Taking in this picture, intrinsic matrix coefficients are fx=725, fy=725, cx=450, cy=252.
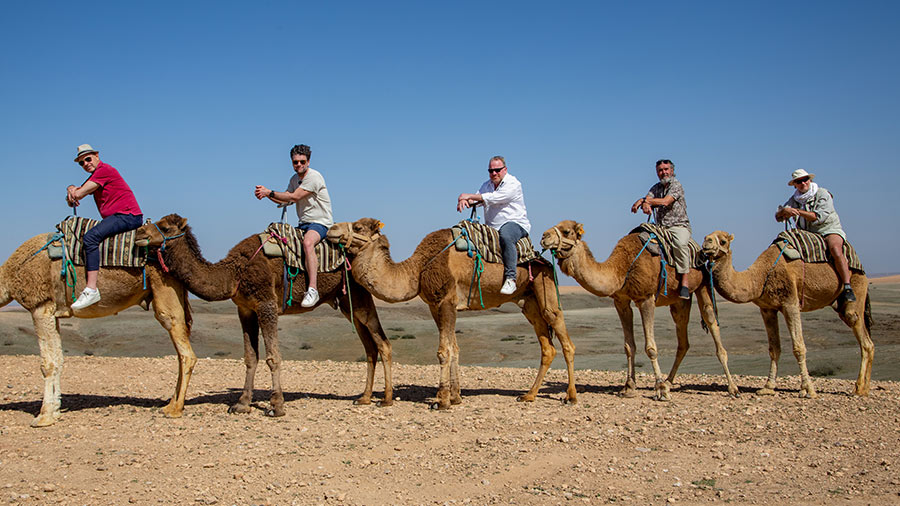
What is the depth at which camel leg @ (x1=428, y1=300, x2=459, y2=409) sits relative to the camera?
9.72 m

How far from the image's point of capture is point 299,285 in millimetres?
9602

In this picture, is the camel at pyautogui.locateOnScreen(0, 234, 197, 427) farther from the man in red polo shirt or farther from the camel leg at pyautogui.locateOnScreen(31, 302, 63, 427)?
the man in red polo shirt

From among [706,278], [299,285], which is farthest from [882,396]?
[299,285]

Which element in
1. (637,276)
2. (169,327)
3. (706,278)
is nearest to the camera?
(169,327)

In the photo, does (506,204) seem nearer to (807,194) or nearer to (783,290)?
(783,290)

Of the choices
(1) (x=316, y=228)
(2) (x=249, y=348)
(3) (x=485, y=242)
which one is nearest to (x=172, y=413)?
(2) (x=249, y=348)

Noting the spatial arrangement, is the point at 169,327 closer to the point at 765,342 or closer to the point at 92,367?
the point at 92,367

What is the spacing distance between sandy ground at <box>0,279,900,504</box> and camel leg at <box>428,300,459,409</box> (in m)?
0.25

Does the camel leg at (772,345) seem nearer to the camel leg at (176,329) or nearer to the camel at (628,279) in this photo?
the camel at (628,279)

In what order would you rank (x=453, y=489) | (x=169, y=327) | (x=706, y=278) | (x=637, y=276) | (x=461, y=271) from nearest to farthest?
(x=453, y=489) → (x=169, y=327) → (x=461, y=271) → (x=637, y=276) → (x=706, y=278)

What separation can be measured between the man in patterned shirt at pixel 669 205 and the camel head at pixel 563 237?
1531 millimetres

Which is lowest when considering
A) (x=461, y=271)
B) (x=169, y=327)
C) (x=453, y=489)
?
(x=453, y=489)

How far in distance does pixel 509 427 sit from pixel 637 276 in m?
3.48

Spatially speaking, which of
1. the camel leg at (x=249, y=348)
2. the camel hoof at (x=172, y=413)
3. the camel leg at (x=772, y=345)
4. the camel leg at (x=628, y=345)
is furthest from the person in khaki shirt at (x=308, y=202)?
the camel leg at (x=772, y=345)
